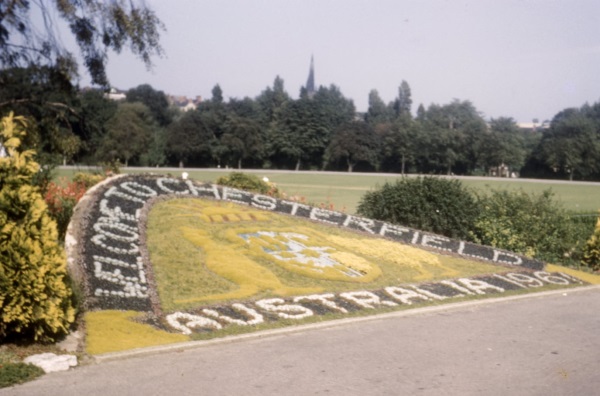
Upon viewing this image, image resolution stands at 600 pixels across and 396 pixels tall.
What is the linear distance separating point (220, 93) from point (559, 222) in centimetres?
13146

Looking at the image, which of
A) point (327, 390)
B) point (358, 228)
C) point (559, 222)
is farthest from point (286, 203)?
point (327, 390)

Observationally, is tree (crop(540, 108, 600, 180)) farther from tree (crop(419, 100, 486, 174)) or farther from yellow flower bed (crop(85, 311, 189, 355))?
yellow flower bed (crop(85, 311, 189, 355))

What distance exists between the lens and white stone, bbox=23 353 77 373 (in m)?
7.94

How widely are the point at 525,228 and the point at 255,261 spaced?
1021 cm

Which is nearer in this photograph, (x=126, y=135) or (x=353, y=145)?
(x=126, y=135)

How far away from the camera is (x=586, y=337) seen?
10.6 m

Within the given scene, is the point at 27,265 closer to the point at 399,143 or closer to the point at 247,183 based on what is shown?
the point at 247,183

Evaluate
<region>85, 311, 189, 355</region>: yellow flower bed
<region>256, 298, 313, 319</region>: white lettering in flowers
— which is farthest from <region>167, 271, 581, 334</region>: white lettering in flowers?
<region>85, 311, 189, 355</region>: yellow flower bed

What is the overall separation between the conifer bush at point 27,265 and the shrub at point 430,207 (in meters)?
13.8

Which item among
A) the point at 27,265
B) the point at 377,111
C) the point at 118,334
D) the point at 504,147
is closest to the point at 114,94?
the point at 377,111

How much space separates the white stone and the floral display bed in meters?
1.94

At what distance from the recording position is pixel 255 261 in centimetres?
1407

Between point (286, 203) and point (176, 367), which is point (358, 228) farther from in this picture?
point (176, 367)

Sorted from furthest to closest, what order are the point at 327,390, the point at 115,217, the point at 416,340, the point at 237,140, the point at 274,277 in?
the point at 237,140
the point at 115,217
the point at 274,277
the point at 416,340
the point at 327,390
